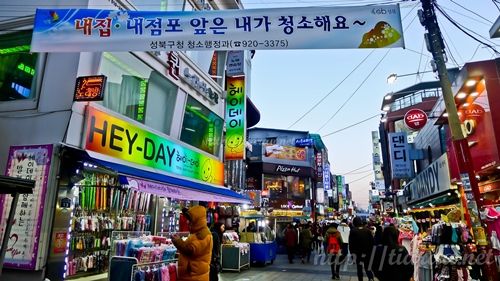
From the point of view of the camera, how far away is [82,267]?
807cm

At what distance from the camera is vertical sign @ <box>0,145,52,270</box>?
6.82 m

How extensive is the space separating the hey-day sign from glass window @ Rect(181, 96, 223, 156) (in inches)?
281

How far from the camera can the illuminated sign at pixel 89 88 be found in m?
7.47

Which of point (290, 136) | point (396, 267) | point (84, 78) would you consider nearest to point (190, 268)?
point (396, 267)

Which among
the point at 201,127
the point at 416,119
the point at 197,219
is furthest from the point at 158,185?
the point at 416,119

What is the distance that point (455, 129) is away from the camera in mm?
7461

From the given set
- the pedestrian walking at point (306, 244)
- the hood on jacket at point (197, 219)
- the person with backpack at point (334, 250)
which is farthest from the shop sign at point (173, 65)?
the pedestrian walking at point (306, 244)

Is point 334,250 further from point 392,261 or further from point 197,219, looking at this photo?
point 197,219

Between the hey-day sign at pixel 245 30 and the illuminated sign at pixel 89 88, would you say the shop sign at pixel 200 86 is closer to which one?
the illuminated sign at pixel 89 88

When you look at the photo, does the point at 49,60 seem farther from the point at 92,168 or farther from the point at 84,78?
the point at 92,168

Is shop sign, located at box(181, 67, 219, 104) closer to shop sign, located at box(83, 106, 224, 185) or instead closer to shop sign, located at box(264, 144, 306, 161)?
shop sign, located at box(83, 106, 224, 185)

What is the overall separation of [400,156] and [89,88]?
79.3 feet

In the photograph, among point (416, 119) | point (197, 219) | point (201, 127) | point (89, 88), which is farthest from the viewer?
point (416, 119)

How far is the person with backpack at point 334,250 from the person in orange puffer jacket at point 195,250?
27.0ft
